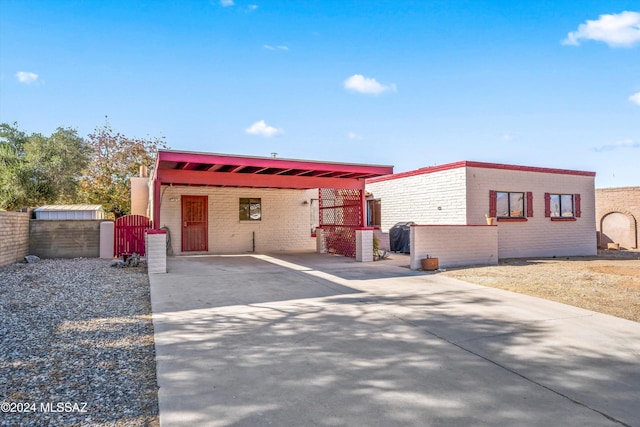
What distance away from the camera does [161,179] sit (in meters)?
10.0

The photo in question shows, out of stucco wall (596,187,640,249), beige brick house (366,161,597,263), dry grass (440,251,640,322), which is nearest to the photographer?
dry grass (440,251,640,322)

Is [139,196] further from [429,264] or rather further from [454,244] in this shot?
[454,244]

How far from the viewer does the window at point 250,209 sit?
15.1 m

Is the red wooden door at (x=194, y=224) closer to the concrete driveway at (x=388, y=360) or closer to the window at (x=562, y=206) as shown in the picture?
the concrete driveway at (x=388, y=360)

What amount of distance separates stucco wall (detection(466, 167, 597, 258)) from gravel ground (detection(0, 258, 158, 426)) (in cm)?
1041

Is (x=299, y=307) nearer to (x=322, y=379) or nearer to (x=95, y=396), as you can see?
(x=322, y=379)

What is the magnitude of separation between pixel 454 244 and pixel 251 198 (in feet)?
26.7

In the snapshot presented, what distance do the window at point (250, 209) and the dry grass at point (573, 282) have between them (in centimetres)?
822

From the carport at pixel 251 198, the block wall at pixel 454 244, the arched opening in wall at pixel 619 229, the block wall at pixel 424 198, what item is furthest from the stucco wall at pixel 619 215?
the carport at pixel 251 198

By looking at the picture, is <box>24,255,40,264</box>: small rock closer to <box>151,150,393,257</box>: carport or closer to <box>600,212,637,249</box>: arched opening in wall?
<box>151,150,393,257</box>: carport

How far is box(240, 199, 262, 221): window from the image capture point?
15.1 meters

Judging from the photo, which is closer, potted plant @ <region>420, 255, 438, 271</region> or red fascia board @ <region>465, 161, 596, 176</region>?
potted plant @ <region>420, 255, 438, 271</region>

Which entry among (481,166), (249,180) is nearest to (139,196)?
(249,180)

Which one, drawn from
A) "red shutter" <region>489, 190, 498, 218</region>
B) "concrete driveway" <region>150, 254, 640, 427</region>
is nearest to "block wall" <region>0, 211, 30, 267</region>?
"concrete driveway" <region>150, 254, 640, 427</region>
